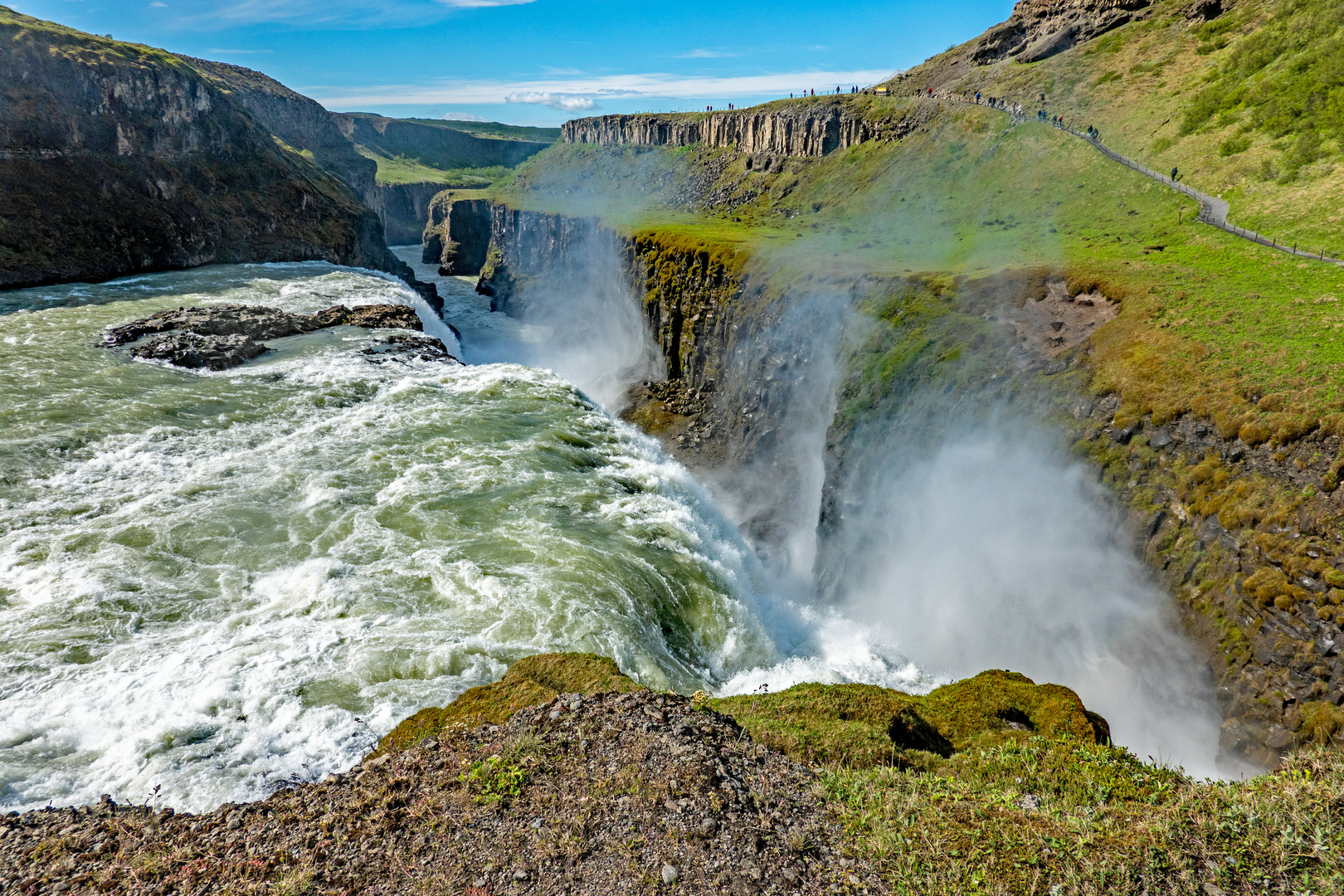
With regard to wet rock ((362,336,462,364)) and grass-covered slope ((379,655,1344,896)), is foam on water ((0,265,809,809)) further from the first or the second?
wet rock ((362,336,462,364))

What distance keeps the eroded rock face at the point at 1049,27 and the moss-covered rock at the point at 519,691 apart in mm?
86701

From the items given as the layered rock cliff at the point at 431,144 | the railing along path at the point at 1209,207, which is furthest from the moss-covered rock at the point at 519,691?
the layered rock cliff at the point at 431,144

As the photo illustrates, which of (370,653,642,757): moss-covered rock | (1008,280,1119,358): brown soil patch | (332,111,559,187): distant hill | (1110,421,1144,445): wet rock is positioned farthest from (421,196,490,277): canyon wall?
(370,653,642,757): moss-covered rock

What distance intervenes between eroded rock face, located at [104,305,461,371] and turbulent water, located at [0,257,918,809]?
160cm

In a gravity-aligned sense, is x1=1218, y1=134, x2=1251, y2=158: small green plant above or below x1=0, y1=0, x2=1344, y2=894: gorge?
above

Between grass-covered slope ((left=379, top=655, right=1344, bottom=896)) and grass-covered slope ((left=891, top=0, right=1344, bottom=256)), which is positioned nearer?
grass-covered slope ((left=379, top=655, right=1344, bottom=896))

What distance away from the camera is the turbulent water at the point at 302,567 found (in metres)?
10.6

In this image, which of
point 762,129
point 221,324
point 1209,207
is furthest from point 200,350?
point 762,129

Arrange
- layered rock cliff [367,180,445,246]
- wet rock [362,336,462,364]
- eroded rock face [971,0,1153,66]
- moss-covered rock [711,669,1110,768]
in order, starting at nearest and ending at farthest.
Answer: moss-covered rock [711,669,1110,768] < wet rock [362,336,462,364] < eroded rock face [971,0,1153,66] < layered rock cliff [367,180,445,246]

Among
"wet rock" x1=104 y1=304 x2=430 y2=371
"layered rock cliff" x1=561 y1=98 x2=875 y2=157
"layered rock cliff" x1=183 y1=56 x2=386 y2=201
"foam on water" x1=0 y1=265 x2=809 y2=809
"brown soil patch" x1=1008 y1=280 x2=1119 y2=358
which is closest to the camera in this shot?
"foam on water" x1=0 y1=265 x2=809 y2=809

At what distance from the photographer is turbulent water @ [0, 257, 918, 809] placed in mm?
10648

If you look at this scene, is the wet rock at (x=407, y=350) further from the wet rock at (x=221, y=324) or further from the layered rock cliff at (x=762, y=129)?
the layered rock cliff at (x=762, y=129)

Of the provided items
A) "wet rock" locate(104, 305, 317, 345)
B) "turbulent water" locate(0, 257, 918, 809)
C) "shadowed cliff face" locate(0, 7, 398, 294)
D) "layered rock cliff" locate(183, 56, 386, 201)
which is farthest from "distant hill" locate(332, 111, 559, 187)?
"turbulent water" locate(0, 257, 918, 809)

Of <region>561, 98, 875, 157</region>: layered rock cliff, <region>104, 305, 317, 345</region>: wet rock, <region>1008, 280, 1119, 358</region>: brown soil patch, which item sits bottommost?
<region>104, 305, 317, 345</region>: wet rock
